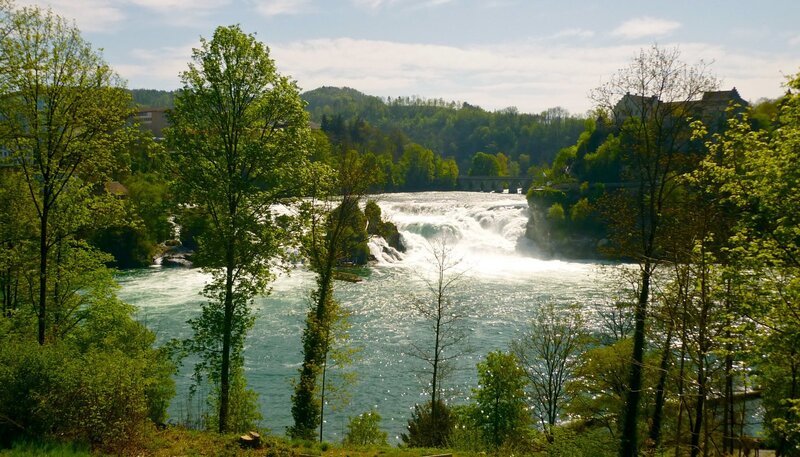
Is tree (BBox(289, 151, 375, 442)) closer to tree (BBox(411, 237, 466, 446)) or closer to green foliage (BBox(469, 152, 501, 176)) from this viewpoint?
tree (BBox(411, 237, 466, 446))

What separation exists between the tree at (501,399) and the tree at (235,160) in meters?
10.3

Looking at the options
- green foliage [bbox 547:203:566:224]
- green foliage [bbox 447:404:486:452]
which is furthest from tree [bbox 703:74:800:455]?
green foliage [bbox 547:203:566:224]

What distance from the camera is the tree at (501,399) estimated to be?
21359mm

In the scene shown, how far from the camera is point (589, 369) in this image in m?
20.0

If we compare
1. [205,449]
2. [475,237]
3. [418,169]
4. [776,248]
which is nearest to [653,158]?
[776,248]

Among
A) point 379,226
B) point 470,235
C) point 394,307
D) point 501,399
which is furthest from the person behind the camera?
point 470,235

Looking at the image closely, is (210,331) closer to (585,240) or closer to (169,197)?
(169,197)

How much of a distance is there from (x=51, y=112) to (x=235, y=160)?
519 cm

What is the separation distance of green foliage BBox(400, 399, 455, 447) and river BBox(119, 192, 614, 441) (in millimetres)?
2189

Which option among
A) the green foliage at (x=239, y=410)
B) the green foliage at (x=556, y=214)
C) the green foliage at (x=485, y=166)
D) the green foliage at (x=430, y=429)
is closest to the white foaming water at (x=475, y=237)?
the green foliage at (x=556, y=214)

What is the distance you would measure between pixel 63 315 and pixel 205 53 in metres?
11.7

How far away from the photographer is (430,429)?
68.3ft

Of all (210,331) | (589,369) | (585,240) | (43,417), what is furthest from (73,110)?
(585,240)

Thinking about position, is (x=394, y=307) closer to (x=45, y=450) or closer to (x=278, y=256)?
(x=278, y=256)
